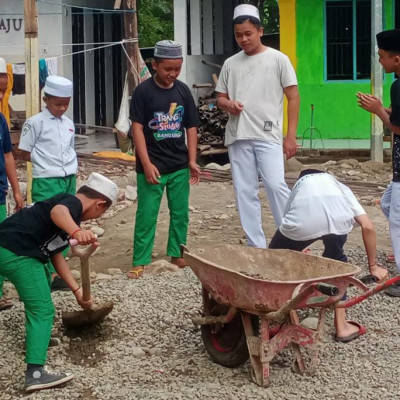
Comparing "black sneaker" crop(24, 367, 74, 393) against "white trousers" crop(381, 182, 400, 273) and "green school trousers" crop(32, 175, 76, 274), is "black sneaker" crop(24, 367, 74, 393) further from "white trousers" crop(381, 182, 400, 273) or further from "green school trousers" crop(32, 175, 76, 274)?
"white trousers" crop(381, 182, 400, 273)

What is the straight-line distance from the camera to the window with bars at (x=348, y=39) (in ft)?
50.1

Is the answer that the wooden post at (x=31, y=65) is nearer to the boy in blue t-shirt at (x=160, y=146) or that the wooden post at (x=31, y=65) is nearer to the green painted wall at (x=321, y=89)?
the boy in blue t-shirt at (x=160, y=146)

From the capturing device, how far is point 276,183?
7.19 metres

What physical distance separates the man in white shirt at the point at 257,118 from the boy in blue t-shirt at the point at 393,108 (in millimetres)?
846

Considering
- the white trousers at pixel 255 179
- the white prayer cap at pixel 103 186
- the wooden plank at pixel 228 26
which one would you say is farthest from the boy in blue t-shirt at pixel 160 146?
the wooden plank at pixel 228 26

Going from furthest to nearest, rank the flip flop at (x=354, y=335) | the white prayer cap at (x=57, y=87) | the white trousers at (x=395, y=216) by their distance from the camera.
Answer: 1. the white trousers at (x=395, y=216)
2. the white prayer cap at (x=57, y=87)
3. the flip flop at (x=354, y=335)

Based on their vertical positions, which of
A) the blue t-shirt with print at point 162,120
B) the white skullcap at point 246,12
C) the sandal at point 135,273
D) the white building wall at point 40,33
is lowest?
the sandal at point 135,273

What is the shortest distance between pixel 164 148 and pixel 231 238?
6.69 ft

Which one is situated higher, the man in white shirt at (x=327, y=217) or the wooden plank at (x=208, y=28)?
the wooden plank at (x=208, y=28)

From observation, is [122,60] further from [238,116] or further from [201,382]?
[201,382]

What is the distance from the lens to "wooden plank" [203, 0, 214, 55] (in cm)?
1806

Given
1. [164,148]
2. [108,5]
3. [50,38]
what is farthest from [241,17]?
[108,5]

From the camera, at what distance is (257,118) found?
23.6 feet

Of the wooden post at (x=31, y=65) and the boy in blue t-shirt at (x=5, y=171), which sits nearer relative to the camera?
the boy in blue t-shirt at (x=5, y=171)
